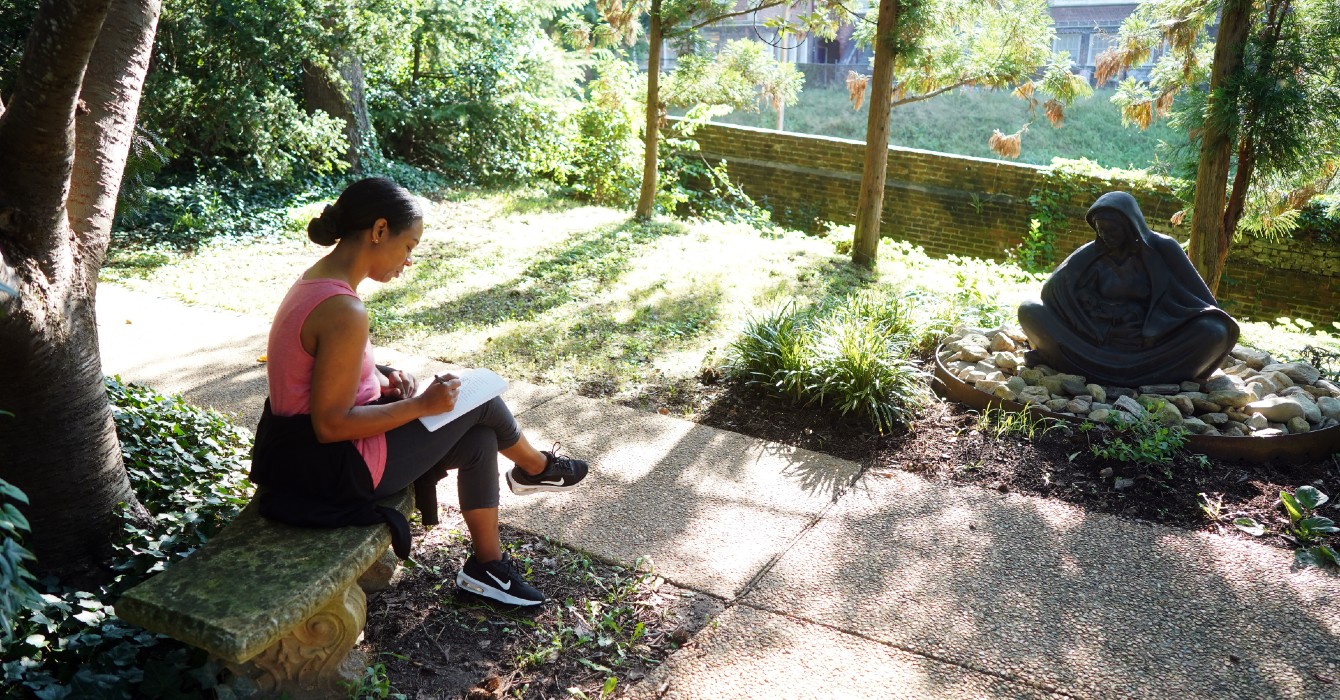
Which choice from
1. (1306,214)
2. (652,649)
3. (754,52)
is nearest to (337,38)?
(754,52)

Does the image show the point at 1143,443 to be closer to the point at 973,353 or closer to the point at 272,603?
the point at 973,353

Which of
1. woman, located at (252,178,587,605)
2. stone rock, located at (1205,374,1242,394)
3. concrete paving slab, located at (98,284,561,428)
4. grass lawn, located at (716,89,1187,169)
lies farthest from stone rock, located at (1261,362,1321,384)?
grass lawn, located at (716,89,1187,169)

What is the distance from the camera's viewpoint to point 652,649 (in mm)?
3350

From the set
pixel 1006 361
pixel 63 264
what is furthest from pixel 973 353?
pixel 63 264

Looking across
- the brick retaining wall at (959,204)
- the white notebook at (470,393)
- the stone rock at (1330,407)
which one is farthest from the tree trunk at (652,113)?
the white notebook at (470,393)

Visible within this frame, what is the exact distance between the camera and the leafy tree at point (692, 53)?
34.3 ft

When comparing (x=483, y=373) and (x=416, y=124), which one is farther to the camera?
(x=416, y=124)

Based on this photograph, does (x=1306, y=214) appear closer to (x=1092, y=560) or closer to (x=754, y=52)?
(x=754, y=52)

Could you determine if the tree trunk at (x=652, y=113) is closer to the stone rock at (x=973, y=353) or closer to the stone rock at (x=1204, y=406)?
the stone rock at (x=973, y=353)

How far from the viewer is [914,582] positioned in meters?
3.81

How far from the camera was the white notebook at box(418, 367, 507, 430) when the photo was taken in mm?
3135

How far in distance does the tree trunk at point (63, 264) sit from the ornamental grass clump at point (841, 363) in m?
3.56

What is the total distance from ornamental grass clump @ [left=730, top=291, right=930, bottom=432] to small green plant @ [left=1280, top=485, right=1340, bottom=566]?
1850 mm

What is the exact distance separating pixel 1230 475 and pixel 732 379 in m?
2.78
